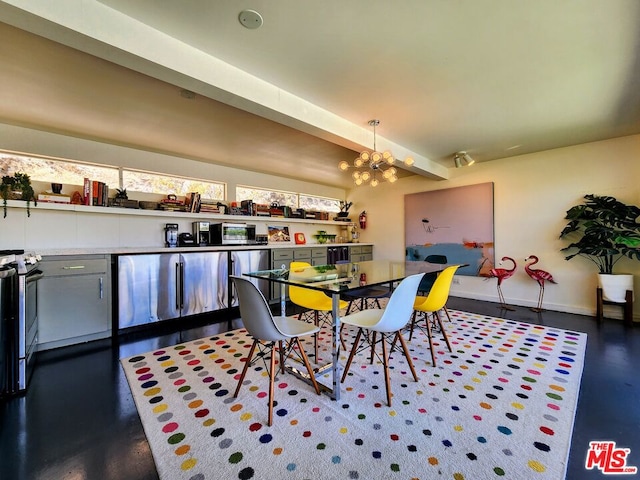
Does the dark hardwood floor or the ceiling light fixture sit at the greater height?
the ceiling light fixture

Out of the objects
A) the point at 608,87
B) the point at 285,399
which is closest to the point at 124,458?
the point at 285,399

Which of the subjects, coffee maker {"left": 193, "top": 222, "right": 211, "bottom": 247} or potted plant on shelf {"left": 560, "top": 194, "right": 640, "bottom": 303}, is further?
Result: coffee maker {"left": 193, "top": 222, "right": 211, "bottom": 247}

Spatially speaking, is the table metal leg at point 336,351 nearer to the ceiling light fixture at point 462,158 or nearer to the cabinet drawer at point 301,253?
the cabinet drawer at point 301,253

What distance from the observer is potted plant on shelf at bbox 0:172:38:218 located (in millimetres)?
2773

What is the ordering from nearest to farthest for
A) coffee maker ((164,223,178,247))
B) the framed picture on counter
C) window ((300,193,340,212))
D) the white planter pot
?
the white planter pot < coffee maker ((164,223,178,247)) < the framed picture on counter < window ((300,193,340,212))

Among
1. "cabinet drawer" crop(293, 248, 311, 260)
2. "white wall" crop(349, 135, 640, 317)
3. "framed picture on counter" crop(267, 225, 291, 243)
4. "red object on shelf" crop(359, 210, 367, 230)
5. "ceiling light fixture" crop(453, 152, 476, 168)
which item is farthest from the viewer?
"red object on shelf" crop(359, 210, 367, 230)

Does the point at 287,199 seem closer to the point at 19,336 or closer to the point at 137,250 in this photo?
the point at 137,250

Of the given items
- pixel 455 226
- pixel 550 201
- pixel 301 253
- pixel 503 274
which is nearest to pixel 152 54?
pixel 301 253

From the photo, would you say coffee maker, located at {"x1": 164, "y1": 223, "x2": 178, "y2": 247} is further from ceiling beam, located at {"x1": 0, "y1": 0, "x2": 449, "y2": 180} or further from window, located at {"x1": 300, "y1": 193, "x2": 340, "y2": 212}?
window, located at {"x1": 300, "y1": 193, "x2": 340, "y2": 212}

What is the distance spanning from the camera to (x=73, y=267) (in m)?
2.78

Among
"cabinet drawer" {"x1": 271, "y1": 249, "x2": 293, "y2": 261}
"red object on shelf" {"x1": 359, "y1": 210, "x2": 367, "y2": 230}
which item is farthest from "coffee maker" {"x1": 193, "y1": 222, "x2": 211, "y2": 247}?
"red object on shelf" {"x1": 359, "y1": 210, "x2": 367, "y2": 230}

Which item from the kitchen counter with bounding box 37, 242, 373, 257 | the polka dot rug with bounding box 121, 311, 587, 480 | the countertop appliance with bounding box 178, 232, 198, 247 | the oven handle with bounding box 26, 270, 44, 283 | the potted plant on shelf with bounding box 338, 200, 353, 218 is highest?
the potted plant on shelf with bounding box 338, 200, 353, 218

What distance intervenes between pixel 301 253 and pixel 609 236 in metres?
4.27

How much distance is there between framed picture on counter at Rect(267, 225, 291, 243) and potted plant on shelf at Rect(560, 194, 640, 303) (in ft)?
15.0
